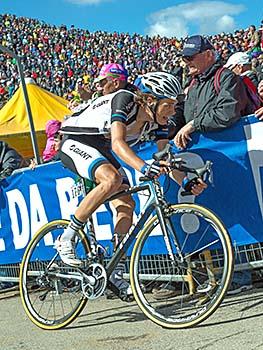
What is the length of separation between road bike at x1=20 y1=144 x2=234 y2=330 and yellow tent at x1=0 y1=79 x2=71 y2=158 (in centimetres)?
784

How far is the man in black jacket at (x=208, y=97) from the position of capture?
4.83m

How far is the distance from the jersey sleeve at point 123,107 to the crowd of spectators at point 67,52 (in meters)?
25.7

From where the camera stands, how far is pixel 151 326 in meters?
4.49

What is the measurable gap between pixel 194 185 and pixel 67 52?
1643 inches

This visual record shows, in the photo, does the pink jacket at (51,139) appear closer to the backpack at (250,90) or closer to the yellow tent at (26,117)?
the backpack at (250,90)

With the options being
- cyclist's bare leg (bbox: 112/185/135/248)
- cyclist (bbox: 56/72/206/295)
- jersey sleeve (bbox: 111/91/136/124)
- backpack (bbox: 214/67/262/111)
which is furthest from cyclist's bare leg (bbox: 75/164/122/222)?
backpack (bbox: 214/67/262/111)

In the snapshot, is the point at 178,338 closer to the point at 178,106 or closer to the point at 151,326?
the point at 151,326

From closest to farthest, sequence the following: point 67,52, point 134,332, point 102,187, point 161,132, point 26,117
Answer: point 134,332
point 102,187
point 161,132
point 26,117
point 67,52

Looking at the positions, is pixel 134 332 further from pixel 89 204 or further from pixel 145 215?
pixel 89 204

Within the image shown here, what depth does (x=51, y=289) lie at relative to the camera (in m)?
5.18

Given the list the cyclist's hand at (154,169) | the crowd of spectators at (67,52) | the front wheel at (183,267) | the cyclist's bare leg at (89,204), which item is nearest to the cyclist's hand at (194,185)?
the front wheel at (183,267)

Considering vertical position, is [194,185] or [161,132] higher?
[161,132]

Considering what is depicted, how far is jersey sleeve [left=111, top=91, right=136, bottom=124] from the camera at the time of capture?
4.45 metres

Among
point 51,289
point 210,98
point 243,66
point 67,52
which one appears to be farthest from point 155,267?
point 67,52
